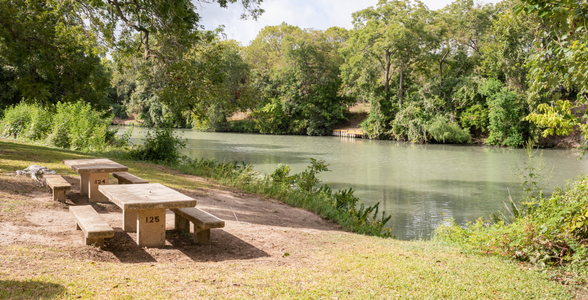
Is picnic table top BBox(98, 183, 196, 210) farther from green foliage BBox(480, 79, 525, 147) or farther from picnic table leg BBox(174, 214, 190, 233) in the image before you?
green foliage BBox(480, 79, 525, 147)

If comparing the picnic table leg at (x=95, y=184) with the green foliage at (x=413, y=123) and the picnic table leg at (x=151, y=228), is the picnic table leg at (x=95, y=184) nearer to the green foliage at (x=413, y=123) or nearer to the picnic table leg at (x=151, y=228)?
the picnic table leg at (x=151, y=228)

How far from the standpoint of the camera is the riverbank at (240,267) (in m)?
3.54

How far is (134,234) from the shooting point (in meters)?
5.44

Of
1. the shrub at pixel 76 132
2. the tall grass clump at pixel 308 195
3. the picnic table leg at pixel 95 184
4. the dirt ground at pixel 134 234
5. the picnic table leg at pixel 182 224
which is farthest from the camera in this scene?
the shrub at pixel 76 132

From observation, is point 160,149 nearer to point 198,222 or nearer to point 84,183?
point 84,183

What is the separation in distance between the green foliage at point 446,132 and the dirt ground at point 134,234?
31291 millimetres

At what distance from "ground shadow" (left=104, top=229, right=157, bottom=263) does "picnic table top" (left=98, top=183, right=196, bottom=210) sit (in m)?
0.51

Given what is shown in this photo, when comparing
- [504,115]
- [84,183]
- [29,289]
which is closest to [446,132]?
[504,115]

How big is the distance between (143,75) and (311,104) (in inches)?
1585

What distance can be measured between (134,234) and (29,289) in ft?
7.27

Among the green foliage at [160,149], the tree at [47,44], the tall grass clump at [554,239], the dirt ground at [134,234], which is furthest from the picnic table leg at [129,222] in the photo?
the green foliage at [160,149]

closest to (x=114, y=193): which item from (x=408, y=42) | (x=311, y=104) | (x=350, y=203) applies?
(x=350, y=203)

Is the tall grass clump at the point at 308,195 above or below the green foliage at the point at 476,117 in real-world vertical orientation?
below

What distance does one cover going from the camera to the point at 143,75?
1116 centimetres
